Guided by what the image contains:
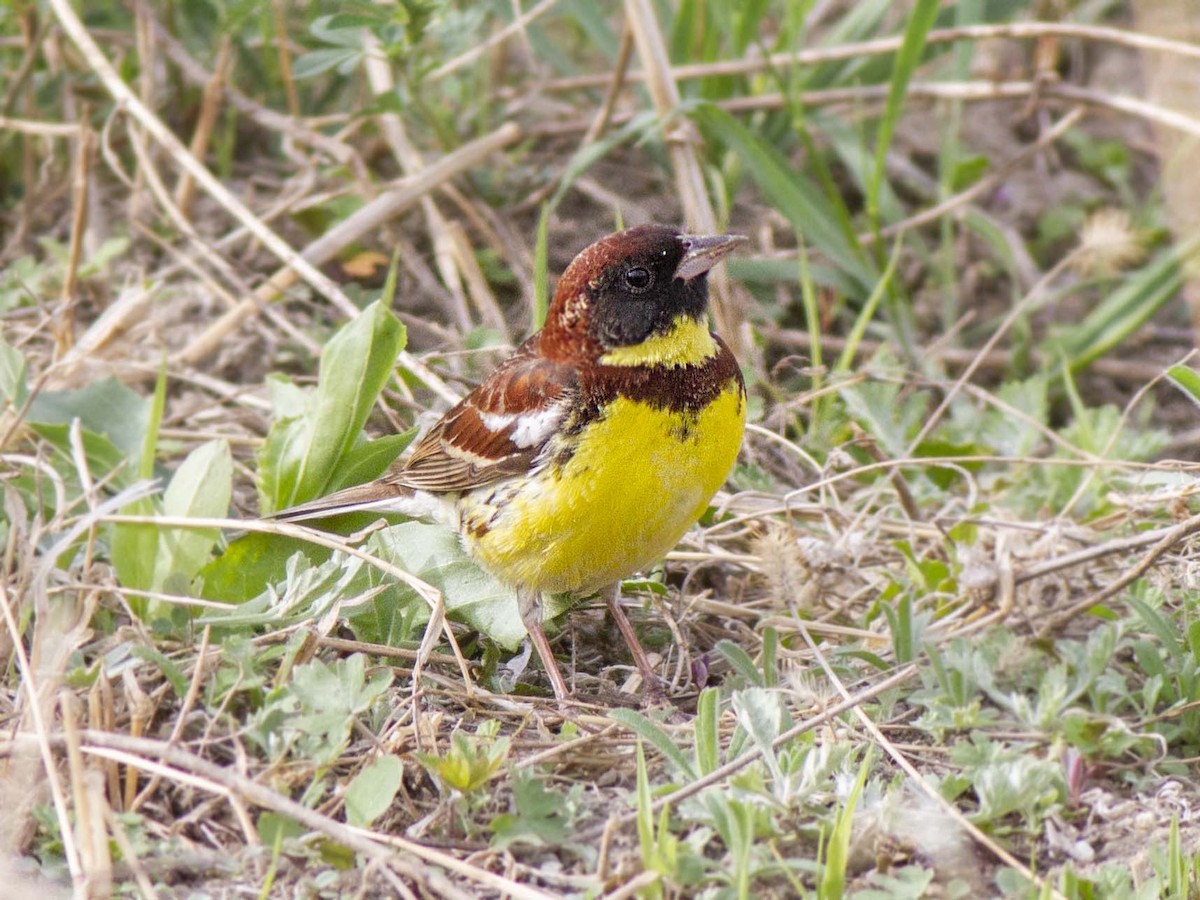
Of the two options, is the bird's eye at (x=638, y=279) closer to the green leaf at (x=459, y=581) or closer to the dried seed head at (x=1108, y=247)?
the green leaf at (x=459, y=581)

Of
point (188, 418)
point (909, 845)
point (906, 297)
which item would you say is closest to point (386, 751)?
point (909, 845)

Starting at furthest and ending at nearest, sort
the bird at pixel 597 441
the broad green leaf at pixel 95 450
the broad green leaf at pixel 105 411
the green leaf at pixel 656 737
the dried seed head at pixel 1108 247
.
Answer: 1. the dried seed head at pixel 1108 247
2. the broad green leaf at pixel 105 411
3. the broad green leaf at pixel 95 450
4. the bird at pixel 597 441
5. the green leaf at pixel 656 737

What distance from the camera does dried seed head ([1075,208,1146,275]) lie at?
5.78 metres

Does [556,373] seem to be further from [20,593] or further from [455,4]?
[455,4]

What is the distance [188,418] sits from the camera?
4.79m

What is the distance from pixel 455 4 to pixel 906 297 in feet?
7.33

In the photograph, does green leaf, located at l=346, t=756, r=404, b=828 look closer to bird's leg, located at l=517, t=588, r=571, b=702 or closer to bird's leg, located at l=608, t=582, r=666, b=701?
bird's leg, located at l=517, t=588, r=571, b=702

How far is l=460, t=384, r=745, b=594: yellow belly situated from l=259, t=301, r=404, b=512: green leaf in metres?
0.55

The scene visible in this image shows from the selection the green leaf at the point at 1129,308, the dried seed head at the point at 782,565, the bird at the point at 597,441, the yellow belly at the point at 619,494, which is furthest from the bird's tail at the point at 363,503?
the green leaf at the point at 1129,308

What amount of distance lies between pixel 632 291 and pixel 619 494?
0.65m

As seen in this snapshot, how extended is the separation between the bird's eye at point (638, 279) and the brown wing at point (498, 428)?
0.29 metres

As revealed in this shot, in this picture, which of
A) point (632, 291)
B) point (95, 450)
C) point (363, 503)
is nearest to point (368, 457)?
point (363, 503)

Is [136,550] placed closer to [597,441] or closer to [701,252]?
[597,441]

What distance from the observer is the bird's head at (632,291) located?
3857 millimetres
